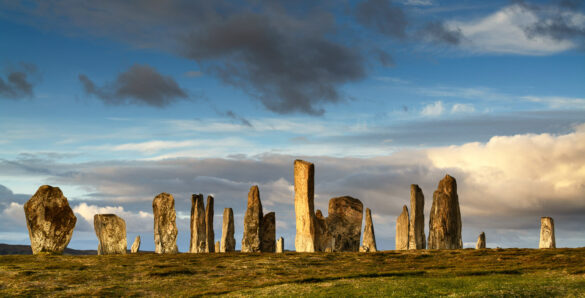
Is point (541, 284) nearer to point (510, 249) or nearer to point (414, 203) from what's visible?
point (510, 249)

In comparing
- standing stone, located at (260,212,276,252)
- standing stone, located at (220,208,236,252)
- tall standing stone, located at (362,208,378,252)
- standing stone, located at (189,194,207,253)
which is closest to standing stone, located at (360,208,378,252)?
tall standing stone, located at (362,208,378,252)

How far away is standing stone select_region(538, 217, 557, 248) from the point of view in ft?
203

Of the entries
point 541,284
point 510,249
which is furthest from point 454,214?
point 541,284

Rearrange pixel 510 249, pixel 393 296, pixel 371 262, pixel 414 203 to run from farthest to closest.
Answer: pixel 414 203 < pixel 510 249 < pixel 371 262 < pixel 393 296

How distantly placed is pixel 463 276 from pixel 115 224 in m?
31.1

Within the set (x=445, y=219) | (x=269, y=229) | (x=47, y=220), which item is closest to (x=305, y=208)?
(x=269, y=229)

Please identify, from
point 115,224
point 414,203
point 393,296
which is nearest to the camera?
point 393,296

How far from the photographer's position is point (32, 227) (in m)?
52.2

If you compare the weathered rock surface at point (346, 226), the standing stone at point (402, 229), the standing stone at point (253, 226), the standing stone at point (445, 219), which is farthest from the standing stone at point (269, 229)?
the standing stone at point (445, 219)

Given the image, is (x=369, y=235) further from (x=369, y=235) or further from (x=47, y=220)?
(x=47, y=220)

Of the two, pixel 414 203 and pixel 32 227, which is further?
pixel 414 203

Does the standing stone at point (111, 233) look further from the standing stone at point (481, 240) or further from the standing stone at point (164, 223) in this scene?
the standing stone at point (481, 240)

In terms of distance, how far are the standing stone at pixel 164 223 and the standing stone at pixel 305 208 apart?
11.9 meters

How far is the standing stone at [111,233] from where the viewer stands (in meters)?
55.8
